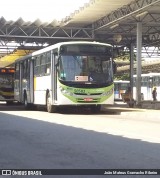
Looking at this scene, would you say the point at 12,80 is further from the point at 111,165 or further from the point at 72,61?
the point at 111,165

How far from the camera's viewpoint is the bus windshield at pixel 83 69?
2205 centimetres

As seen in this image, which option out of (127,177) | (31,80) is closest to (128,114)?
(31,80)

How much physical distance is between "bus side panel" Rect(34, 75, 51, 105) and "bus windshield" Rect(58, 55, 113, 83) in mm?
1655

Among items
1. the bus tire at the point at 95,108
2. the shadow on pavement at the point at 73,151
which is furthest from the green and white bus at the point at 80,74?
the shadow on pavement at the point at 73,151

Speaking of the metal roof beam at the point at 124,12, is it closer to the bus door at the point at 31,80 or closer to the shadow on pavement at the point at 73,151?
the bus door at the point at 31,80

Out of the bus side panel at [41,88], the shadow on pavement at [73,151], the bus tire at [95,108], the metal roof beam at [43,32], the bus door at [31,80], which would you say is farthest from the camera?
the metal roof beam at [43,32]

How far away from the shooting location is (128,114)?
74.4ft

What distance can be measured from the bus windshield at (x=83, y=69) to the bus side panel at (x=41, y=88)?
1.66m

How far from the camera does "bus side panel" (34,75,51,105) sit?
23.9 metres

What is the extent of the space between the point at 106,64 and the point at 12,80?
17398mm

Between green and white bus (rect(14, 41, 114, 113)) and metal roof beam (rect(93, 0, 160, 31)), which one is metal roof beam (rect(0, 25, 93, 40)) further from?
green and white bus (rect(14, 41, 114, 113))

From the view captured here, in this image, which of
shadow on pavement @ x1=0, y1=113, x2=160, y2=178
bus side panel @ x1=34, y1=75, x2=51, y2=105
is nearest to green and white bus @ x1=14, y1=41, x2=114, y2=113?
bus side panel @ x1=34, y1=75, x2=51, y2=105

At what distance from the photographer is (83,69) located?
22062 mm

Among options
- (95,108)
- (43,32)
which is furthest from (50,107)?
(43,32)
